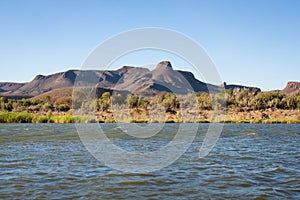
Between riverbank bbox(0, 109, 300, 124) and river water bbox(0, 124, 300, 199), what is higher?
riverbank bbox(0, 109, 300, 124)

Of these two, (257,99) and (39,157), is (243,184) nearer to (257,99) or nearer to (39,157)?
(39,157)

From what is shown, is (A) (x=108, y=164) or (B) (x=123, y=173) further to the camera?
(A) (x=108, y=164)

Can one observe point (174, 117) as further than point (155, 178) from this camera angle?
Yes

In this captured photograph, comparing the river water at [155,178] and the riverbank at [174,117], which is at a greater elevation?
the riverbank at [174,117]

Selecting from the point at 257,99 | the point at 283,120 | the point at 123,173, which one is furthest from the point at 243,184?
the point at 257,99

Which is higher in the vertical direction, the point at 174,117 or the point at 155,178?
the point at 174,117

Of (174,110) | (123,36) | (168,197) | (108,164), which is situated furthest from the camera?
(174,110)

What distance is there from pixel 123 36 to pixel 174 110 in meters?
51.4

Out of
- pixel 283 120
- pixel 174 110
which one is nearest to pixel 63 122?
pixel 174 110

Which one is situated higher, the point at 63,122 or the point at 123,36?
the point at 123,36

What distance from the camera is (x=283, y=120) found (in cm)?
5453

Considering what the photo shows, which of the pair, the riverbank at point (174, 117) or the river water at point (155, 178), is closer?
the river water at point (155, 178)

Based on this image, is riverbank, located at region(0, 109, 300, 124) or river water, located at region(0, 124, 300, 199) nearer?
river water, located at region(0, 124, 300, 199)

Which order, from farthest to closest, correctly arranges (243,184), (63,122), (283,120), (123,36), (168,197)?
(283,120) < (63,122) < (123,36) < (243,184) < (168,197)
